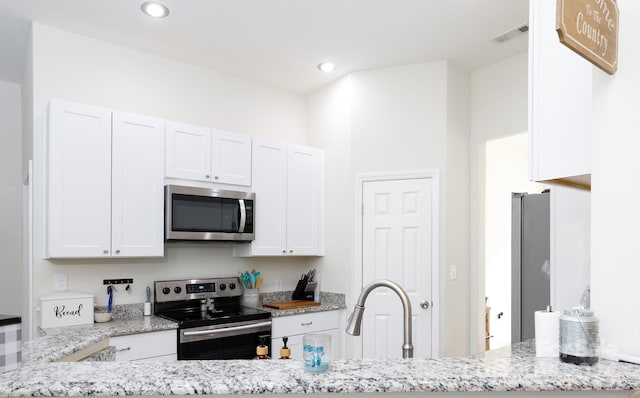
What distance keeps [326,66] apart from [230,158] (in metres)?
1.15

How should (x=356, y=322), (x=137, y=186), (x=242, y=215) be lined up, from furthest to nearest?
(x=242, y=215), (x=137, y=186), (x=356, y=322)

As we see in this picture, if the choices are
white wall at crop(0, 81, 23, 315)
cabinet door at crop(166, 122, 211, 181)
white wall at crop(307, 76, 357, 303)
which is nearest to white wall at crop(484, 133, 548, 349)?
white wall at crop(307, 76, 357, 303)

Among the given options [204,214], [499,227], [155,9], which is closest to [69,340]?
[204,214]

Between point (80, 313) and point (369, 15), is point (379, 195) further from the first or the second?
point (80, 313)

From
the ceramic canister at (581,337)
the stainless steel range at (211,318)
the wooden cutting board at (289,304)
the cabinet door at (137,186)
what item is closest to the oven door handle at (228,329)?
the stainless steel range at (211,318)

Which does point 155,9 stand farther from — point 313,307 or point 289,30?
point 313,307

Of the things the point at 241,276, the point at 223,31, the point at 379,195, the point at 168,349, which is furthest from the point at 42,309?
the point at 379,195

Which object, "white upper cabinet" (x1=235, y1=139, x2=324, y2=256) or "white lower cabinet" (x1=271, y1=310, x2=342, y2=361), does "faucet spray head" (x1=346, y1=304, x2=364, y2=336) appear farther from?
"white upper cabinet" (x1=235, y1=139, x2=324, y2=256)

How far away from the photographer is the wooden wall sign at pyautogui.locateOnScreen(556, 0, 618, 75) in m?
1.16

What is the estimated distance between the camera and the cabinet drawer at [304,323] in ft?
12.6

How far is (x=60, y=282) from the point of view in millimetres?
3285

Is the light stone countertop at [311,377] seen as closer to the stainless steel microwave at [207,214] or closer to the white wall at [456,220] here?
the stainless steel microwave at [207,214]

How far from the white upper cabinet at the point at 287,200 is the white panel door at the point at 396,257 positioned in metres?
0.52

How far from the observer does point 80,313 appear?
3143mm
